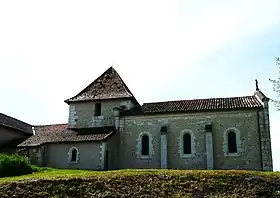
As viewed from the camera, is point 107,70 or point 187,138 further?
point 107,70

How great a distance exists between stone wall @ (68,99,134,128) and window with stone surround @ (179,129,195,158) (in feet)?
19.7

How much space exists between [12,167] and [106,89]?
12.1m

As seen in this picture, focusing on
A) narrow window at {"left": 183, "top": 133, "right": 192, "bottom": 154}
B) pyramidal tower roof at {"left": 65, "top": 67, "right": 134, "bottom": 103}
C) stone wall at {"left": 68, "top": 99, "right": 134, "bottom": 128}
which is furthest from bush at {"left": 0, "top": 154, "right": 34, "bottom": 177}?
narrow window at {"left": 183, "top": 133, "right": 192, "bottom": 154}

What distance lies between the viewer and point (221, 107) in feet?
105

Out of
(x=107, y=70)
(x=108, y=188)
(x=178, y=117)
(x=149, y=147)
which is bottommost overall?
(x=108, y=188)

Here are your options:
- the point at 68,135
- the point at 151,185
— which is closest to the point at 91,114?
the point at 68,135

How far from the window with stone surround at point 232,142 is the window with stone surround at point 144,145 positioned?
5.84 m

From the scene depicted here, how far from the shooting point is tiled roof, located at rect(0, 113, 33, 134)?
1500 inches

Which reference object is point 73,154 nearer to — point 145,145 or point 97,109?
point 97,109

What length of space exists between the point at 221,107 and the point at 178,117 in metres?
3.46

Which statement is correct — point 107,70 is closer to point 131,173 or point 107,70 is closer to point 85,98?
point 85,98

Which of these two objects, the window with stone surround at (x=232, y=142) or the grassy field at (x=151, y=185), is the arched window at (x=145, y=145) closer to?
the window with stone surround at (x=232, y=142)

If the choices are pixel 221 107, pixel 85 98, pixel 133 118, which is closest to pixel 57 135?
pixel 85 98

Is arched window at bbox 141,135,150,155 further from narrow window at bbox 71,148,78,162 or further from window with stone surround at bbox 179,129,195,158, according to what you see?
narrow window at bbox 71,148,78,162
